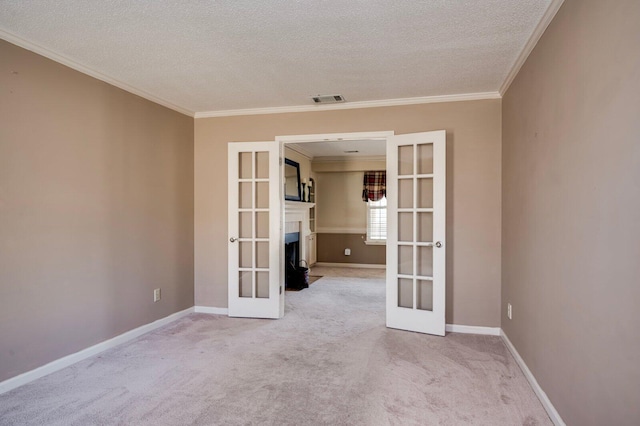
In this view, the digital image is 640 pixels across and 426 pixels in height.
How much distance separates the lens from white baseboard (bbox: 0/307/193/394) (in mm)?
2566

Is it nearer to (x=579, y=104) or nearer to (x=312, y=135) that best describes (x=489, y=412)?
(x=579, y=104)

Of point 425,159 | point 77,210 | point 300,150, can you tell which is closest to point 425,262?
point 425,159

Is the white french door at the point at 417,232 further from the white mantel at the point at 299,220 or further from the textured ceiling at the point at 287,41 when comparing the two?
the white mantel at the point at 299,220

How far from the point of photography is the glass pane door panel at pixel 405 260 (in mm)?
3893

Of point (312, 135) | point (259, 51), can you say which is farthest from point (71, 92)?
point (312, 135)

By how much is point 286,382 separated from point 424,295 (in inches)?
71.1

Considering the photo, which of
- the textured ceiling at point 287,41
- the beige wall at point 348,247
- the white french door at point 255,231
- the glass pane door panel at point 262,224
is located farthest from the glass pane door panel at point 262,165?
the beige wall at point 348,247

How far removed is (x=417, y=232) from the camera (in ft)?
12.6

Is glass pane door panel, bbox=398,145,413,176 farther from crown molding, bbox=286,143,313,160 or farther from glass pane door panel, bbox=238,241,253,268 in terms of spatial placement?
crown molding, bbox=286,143,313,160

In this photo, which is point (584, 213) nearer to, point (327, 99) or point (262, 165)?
point (327, 99)

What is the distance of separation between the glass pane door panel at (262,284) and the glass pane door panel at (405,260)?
5.12ft

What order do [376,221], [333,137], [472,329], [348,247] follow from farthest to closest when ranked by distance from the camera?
1. [348,247]
2. [376,221]
3. [333,137]
4. [472,329]

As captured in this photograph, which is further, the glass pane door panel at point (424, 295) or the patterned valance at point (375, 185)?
the patterned valance at point (375, 185)

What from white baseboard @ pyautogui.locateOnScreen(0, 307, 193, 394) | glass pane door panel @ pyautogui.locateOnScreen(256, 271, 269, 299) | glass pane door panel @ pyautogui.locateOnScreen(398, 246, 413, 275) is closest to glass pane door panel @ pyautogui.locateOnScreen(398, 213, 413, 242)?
glass pane door panel @ pyautogui.locateOnScreen(398, 246, 413, 275)
